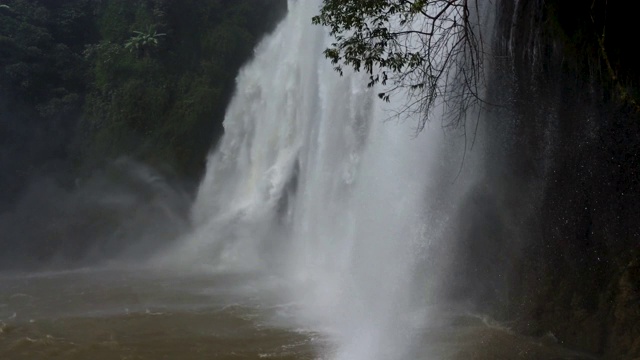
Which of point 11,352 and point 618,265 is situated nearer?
point 618,265

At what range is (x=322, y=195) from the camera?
13.4m

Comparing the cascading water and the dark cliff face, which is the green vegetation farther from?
the dark cliff face

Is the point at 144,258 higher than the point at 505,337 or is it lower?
higher

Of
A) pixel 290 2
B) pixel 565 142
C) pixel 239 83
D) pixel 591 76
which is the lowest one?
pixel 565 142

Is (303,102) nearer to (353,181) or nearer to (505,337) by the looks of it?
(353,181)

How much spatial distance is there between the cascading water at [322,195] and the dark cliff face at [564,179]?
1.13 m

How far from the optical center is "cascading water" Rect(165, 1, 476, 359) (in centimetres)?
980

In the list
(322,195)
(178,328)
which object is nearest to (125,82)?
(322,195)

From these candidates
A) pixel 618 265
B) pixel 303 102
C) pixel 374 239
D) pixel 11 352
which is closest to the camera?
pixel 618 265

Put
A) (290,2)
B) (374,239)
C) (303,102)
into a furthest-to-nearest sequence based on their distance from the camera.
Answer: (290,2) < (303,102) < (374,239)

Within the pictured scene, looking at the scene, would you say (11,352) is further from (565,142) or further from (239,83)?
(239,83)

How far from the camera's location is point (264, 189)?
1595cm

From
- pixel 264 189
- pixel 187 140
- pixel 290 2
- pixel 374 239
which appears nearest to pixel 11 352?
pixel 374 239

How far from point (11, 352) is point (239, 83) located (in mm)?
10513
